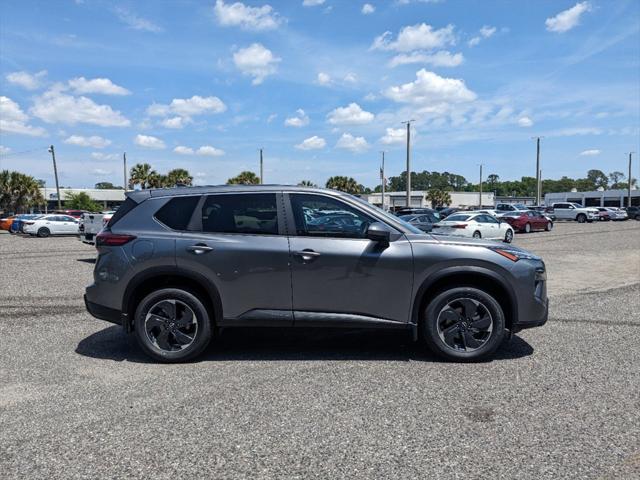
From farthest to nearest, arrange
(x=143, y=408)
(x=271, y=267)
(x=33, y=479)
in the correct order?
(x=271, y=267), (x=143, y=408), (x=33, y=479)

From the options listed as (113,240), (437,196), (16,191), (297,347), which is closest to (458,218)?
(297,347)

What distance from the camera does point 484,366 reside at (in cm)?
495

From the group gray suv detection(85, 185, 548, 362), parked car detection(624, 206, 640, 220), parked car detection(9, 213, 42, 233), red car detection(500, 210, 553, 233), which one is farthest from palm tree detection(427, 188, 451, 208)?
gray suv detection(85, 185, 548, 362)

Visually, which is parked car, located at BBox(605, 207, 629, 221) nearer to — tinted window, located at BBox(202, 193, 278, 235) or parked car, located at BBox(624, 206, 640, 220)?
parked car, located at BBox(624, 206, 640, 220)

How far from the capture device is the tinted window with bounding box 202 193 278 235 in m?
5.08

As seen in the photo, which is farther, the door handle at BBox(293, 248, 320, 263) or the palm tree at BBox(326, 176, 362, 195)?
the palm tree at BBox(326, 176, 362, 195)

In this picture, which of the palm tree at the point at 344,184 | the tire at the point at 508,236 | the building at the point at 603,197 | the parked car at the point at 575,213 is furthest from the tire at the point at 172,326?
the building at the point at 603,197

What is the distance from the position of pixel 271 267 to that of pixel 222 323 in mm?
721

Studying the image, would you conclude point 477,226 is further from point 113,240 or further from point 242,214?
point 113,240

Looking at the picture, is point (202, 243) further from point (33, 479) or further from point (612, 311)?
point (612, 311)

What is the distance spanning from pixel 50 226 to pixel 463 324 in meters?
30.3

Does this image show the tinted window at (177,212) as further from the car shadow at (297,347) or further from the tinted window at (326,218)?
the car shadow at (297,347)

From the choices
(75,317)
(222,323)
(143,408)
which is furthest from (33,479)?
(75,317)

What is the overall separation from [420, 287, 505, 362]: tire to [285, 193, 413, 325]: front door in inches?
11.6
